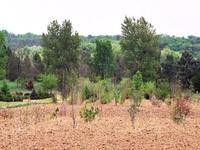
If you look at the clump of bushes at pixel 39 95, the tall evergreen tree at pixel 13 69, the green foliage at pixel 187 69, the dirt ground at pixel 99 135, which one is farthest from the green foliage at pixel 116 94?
the tall evergreen tree at pixel 13 69

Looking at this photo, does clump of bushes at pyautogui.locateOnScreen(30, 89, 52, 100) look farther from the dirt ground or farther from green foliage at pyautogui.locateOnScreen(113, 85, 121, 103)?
the dirt ground

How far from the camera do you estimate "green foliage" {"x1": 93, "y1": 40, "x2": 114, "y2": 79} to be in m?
56.8

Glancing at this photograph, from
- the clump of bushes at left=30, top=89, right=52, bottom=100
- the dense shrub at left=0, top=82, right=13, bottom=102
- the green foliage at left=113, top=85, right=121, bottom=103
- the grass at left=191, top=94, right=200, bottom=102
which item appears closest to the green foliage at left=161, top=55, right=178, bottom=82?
the grass at left=191, top=94, right=200, bottom=102

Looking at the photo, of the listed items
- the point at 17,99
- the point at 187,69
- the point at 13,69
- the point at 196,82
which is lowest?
the point at 17,99

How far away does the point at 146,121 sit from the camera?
65.4 feet

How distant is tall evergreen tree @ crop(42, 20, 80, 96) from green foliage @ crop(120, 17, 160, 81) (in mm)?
5766

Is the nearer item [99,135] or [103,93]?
[99,135]

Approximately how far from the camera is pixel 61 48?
44938mm

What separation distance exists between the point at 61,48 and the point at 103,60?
12978 mm

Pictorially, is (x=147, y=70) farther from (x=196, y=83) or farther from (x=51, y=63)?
(x=51, y=63)

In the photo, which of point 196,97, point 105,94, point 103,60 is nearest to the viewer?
point 105,94

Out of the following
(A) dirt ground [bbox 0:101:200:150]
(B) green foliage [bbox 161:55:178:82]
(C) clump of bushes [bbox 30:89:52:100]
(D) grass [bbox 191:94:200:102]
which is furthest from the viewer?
(B) green foliage [bbox 161:55:178:82]

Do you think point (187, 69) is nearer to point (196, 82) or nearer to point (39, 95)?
point (196, 82)

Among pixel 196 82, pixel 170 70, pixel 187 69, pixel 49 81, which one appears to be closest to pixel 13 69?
pixel 170 70
